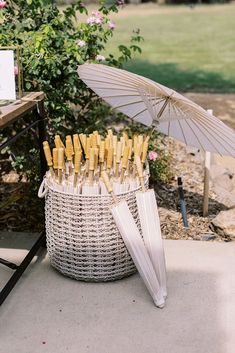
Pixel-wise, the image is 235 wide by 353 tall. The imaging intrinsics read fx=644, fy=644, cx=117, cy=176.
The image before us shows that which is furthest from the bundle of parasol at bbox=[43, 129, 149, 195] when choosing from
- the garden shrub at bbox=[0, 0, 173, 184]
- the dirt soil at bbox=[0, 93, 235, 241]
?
the garden shrub at bbox=[0, 0, 173, 184]

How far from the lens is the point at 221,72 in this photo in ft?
31.9

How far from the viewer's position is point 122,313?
117 inches

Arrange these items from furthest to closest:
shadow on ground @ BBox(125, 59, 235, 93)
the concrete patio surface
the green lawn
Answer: the green lawn, shadow on ground @ BBox(125, 59, 235, 93), the concrete patio surface

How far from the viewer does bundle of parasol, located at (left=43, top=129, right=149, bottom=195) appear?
3168 millimetres

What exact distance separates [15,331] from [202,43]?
10.9 meters

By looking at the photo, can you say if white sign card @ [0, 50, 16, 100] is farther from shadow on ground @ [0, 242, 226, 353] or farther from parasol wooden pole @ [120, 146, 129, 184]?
shadow on ground @ [0, 242, 226, 353]

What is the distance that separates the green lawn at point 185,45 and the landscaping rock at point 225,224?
4.56m

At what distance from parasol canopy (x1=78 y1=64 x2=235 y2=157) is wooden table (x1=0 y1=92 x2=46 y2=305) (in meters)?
0.32

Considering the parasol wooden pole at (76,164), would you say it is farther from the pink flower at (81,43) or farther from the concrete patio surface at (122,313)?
the pink flower at (81,43)

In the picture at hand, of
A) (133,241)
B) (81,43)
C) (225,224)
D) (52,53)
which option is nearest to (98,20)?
(81,43)

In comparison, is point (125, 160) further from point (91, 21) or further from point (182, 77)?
point (182, 77)

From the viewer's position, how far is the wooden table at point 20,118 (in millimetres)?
2988

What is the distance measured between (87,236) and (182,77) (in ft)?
20.9

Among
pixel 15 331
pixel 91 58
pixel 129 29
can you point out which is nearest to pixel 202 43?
pixel 129 29
